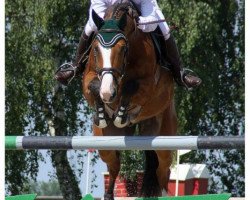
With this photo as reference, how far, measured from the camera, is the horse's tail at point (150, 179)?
6.70 m

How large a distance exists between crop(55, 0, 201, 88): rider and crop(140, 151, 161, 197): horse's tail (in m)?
0.74

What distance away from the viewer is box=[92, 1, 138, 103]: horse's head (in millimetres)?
5172

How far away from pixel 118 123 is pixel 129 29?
68cm

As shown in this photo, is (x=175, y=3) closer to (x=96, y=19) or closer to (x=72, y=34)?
(x=72, y=34)

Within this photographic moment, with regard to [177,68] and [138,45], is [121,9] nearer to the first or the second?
[138,45]

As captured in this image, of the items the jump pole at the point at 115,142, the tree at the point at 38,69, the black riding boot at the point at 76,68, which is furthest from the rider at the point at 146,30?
the tree at the point at 38,69

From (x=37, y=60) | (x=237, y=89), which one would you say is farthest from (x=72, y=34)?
(x=237, y=89)

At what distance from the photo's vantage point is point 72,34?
626 inches

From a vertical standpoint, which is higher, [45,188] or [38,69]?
[38,69]

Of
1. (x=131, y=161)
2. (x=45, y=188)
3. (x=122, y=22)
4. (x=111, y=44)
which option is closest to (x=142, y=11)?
(x=122, y=22)

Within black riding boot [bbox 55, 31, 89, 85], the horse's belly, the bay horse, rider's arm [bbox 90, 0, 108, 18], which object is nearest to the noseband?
the bay horse

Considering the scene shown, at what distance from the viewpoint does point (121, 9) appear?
18.4ft

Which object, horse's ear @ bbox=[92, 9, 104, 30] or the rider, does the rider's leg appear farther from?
horse's ear @ bbox=[92, 9, 104, 30]

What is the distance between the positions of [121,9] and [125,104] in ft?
2.15
